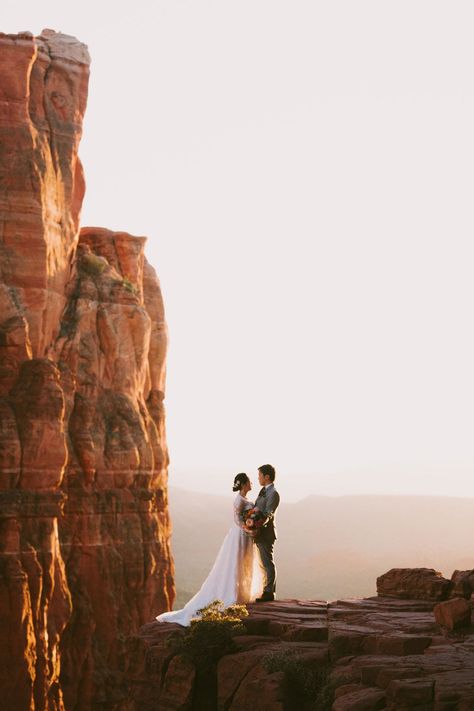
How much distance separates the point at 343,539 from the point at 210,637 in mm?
159610

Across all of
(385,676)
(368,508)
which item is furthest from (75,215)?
(368,508)

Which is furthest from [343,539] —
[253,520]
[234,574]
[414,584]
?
[253,520]

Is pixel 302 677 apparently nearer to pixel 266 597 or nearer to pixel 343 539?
pixel 266 597

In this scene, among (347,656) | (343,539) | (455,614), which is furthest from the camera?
(343,539)

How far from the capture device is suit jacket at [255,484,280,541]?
23.2m

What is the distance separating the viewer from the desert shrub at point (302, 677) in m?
18.0

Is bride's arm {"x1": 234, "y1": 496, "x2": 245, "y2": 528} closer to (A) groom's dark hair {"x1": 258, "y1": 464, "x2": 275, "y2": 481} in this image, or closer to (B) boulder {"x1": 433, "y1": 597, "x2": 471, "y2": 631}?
(A) groom's dark hair {"x1": 258, "y1": 464, "x2": 275, "y2": 481}

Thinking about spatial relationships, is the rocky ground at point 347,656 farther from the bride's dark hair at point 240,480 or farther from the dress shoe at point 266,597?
the bride's dark hair at point 240,480

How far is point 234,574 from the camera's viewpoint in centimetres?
2294

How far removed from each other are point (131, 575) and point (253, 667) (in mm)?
34293

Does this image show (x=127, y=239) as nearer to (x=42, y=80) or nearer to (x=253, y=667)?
(x=42, y=80)

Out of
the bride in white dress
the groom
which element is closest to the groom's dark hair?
the groom

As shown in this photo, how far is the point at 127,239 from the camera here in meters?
59.6

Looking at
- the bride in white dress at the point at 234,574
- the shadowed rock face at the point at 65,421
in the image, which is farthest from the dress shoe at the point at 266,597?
the shadowed rock face at the point at 65,421
